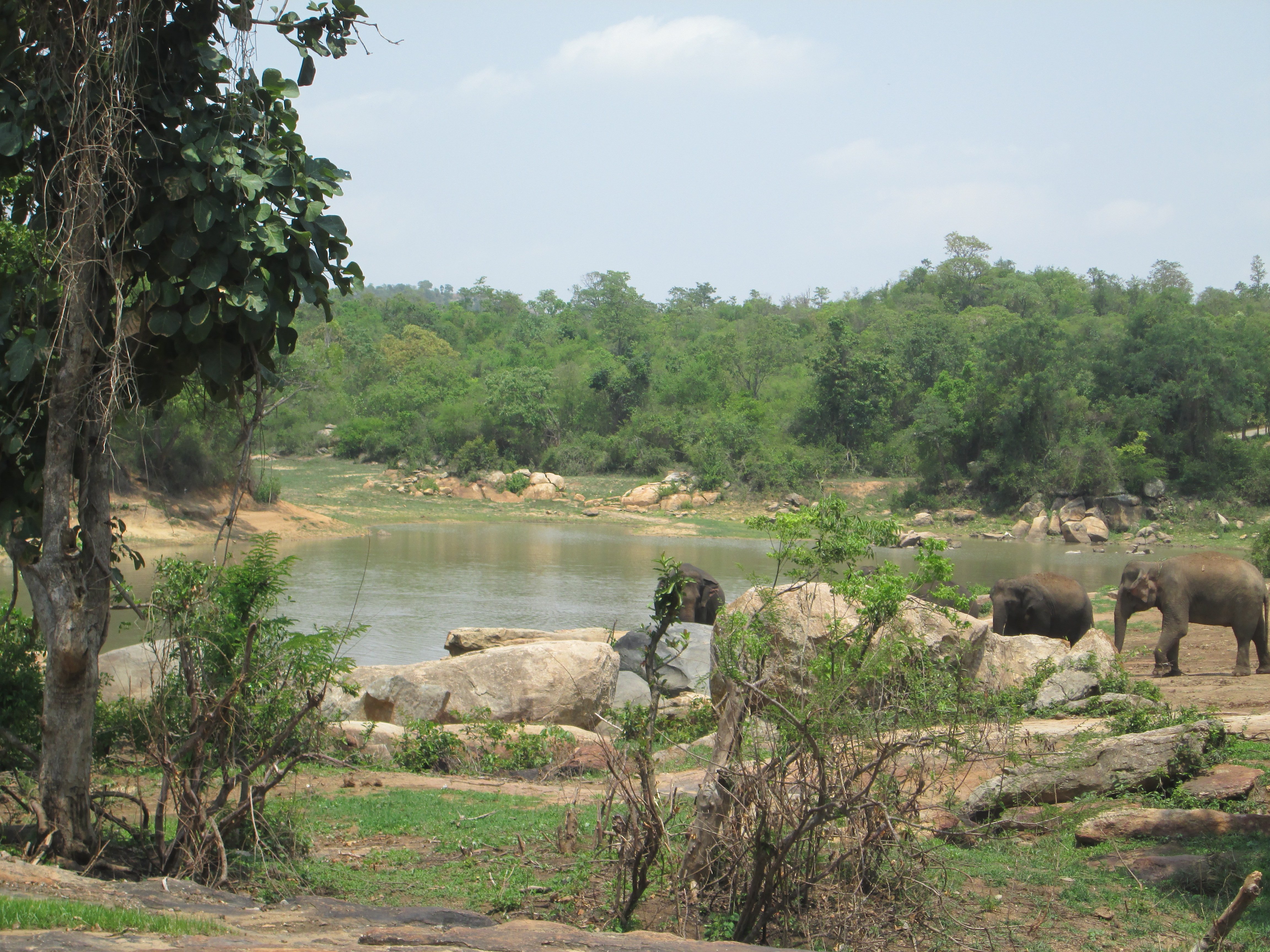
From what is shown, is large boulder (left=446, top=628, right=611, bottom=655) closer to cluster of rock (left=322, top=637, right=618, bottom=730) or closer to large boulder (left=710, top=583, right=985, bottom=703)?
cluster of rock (left=322, top=637, right=618, bottom=730)

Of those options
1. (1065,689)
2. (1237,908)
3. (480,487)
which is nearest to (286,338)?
(1237,908)

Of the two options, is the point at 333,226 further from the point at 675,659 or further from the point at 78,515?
the point at 675,659

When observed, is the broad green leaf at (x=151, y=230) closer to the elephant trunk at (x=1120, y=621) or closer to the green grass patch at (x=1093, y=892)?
the green grass patch at (x=1093, y=892)

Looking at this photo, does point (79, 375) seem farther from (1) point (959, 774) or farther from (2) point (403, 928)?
(1) point (959, 774)

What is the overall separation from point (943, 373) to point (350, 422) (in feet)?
93.7

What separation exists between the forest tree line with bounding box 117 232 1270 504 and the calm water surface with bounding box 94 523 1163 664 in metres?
5.23

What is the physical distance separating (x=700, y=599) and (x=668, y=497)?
2339 cm

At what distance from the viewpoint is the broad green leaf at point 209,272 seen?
5.37 metres

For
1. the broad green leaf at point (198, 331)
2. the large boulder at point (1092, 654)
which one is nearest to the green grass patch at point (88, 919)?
the broad green leaf at point (198, 331)

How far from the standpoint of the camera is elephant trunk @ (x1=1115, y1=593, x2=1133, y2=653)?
51.0ft

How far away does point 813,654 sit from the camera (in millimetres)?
8398

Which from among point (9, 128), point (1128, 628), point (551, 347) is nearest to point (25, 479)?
point (9, 128)

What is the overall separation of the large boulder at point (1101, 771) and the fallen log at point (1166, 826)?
0.63m

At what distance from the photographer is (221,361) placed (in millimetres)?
5715
